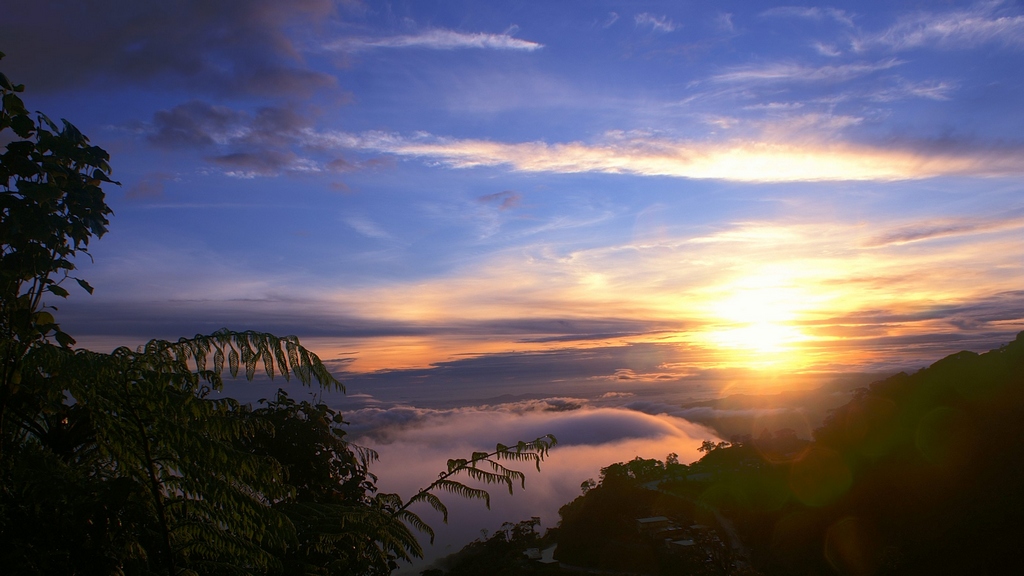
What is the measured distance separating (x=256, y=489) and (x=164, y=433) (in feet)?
4.22

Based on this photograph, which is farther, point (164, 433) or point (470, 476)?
point (470, 476)

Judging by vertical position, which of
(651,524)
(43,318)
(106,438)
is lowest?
(651,524)

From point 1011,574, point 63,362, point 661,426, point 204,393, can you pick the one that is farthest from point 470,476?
point 661,426

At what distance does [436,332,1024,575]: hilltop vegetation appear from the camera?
17.3 meters

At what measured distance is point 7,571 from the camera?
4055mm

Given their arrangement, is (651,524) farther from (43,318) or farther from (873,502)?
(43,318)

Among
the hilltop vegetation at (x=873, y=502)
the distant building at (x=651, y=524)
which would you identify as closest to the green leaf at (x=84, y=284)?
the hilltop vegetation at (x=873, y=502)

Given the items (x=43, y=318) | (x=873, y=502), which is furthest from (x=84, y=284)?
(x=873, y=502)

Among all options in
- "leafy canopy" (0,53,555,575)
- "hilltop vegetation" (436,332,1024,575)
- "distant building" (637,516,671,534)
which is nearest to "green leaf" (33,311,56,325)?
"leafy canopy" (0,53,555,575)

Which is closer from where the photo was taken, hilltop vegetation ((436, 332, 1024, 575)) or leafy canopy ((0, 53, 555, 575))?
leafy canopy ((0, 53, 555, 575))

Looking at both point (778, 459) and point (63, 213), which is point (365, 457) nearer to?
point (63, 213)

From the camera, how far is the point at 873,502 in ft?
65.9

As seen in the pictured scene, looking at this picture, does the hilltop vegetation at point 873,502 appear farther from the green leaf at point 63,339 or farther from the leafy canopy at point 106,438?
the green leaf at point 63,339

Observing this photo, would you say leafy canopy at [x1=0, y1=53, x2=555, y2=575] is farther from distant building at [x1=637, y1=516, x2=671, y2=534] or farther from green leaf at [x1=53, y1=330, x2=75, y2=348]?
distant building at [x1=637, y1=516, x2=671, y2=534]
